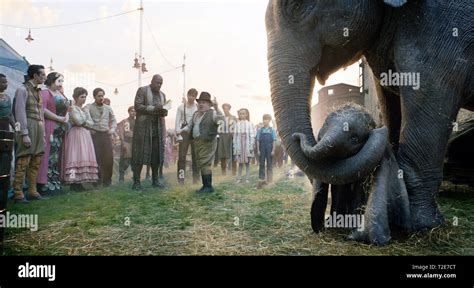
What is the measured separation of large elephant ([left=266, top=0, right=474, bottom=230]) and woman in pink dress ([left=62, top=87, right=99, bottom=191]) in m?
4.38

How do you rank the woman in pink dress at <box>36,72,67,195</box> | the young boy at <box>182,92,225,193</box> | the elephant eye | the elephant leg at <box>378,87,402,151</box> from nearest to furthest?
the elephant eye
the elephant leg at <box>378,87,402,151</box>
the woman in pink dress at <box>36,72,67,195</box>
the young boy at <box>182,92,225,193</box>

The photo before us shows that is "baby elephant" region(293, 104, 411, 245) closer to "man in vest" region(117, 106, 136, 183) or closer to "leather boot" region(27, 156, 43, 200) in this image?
"leather boot" region(27, 156, 43, 200)

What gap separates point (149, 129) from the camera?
22.5 ft

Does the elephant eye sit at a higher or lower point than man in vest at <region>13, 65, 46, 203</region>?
higher

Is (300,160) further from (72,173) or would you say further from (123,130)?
(123,130)

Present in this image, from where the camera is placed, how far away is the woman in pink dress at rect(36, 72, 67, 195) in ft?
18.4

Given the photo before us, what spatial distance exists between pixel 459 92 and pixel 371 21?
0.96 metres

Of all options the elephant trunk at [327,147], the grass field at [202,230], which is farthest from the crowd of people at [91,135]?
the elephant trunk at [327,147]

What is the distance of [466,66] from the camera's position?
3.25 m

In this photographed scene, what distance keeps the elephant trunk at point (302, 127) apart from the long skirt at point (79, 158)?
4.37 metres

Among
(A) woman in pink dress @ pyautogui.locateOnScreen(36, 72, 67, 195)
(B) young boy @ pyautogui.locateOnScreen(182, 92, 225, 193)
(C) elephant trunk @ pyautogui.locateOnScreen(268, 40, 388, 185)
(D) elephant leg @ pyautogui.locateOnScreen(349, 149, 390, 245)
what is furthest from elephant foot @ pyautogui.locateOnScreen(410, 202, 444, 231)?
(A) woman in pink dress @ pyautogui.locateOnScreen(36, 72, 67, 195)

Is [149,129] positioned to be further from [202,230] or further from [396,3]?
[396,3]
